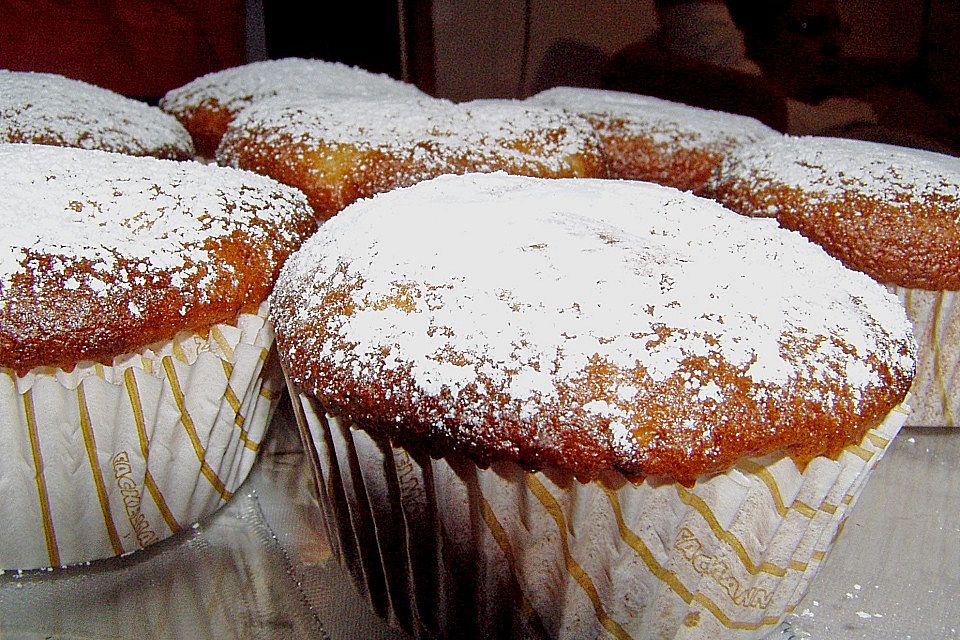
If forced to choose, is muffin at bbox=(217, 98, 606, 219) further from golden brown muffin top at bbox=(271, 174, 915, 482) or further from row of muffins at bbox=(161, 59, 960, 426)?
golden brown muffin top at bbox=(271, 174, 915, 482)

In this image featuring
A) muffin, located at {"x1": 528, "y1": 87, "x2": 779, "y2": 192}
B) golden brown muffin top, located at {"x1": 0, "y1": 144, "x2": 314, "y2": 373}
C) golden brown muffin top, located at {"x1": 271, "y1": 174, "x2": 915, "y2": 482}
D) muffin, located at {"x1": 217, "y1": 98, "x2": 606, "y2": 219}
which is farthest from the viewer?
muffin, located at {"x1": 528, "y1": 87, "x2": 779, "y2": 192}

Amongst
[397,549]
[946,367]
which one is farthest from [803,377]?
[946,367]

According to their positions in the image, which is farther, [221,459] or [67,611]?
[221,459]

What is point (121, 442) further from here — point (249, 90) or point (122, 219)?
point (249, 90)

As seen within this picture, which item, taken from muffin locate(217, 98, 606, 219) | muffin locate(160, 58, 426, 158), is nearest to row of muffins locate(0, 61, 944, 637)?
muffin locate(217, 98, 606, 219)

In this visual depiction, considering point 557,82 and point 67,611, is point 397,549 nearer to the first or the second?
point 67,611

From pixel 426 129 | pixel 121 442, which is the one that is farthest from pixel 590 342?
pixel 426 129
